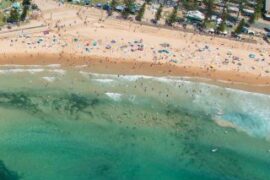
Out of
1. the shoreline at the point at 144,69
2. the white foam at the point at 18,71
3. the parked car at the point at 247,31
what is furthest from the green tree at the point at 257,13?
the white foam at the point at 18,71

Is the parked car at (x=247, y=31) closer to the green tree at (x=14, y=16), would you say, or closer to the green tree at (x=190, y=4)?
the green tree at (x=190, y=4)

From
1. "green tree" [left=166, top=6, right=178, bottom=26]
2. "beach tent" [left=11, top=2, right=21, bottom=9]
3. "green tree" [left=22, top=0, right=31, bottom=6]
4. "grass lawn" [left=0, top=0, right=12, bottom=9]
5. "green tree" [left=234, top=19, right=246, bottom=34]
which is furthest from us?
"green tree" [left=234, top=19, right=246, bottom=34]

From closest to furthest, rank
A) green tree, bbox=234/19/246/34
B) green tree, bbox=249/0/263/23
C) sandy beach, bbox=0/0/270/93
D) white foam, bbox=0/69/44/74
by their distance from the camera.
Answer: white foam, bbox=0/69/44/74
sandy beach, bbox=0/0/270/93
green tree, bbox=234/19/246/34
green tree, bbox=249/0/263/23

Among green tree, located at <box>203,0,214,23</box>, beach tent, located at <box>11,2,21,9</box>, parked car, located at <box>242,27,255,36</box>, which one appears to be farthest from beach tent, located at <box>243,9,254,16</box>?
beach tent, located at <box>11,2,21,9</box>

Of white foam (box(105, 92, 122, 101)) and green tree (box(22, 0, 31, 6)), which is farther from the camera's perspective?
green tree (box(22, 0, 31, 6))

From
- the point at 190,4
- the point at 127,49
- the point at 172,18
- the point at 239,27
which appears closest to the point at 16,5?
the point at 127,49

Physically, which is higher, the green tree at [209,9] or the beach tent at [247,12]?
the green tree at [209,9]

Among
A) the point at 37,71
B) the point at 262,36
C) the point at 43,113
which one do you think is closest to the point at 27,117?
the point at 43,113

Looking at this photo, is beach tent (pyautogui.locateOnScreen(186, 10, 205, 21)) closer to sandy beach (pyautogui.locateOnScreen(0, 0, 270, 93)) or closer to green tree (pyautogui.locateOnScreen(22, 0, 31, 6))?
sandy beach (pyautogui.locateOnScreen(0, 0, 270, 93))
